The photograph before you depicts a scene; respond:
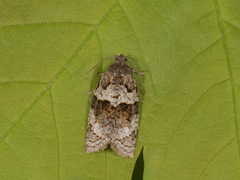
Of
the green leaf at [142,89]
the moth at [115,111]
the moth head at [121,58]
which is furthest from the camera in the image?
the moth at [115,111]

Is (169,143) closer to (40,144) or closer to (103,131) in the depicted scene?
(103,131)

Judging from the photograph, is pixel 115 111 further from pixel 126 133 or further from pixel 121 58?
pixel 121 58

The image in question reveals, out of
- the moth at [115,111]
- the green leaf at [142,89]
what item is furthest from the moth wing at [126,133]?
the green leaf at [142,89]

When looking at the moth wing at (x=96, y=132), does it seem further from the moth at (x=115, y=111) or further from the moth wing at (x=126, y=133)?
the moth wing at (x=126, y=133)

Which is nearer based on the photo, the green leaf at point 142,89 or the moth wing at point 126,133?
the green leaf at point 142,89

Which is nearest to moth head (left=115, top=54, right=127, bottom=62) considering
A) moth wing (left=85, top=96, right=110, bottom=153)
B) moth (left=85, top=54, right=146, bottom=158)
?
moth (left=85, top=54, right=146, bottom=158)

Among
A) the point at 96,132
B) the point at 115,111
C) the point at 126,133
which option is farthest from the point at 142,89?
the point at 96,132
